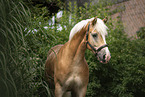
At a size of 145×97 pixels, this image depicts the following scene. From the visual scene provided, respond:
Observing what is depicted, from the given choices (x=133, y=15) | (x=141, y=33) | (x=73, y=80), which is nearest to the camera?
(x=73, y=80)

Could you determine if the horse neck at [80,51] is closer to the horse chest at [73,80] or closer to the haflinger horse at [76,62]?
the haflinger horse at [76,62]

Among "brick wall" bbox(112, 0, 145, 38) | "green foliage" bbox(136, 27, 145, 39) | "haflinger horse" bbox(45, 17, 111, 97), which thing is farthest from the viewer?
"brick wall" bbox(112, 0, 145, 38)

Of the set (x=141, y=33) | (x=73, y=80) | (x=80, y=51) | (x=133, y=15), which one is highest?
(x=133, y=15)

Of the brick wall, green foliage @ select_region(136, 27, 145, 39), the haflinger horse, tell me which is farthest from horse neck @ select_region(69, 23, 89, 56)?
the brick wall

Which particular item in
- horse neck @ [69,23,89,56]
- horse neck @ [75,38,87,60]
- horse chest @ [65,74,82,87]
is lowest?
horse chest @ [65,74,82,87]

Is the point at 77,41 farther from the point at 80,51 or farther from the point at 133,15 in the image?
the point at 133,15

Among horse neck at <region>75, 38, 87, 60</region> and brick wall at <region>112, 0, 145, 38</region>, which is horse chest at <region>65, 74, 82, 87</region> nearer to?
horse neck at <region>75, 38, 87, 60</region>

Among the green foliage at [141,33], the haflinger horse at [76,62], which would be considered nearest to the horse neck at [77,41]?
the haflinger horse at [76,62]

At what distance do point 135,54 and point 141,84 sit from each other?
104cm

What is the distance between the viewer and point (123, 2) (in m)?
10.1

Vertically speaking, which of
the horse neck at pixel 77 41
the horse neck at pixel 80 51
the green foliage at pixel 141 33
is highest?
the horse neck at pixel 77 41

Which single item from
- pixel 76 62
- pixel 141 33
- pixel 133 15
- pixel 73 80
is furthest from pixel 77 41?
pixel 133 15

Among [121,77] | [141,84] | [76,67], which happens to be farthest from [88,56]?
[76,67]

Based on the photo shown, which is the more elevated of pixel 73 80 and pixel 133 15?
pixel 133 15
